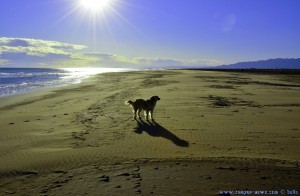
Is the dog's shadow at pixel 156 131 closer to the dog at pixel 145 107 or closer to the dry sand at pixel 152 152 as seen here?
the dry sand at pixel 152 152

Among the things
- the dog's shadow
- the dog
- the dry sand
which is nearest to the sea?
the dog

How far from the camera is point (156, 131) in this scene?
32.2 feet

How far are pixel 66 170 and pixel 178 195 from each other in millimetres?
2544

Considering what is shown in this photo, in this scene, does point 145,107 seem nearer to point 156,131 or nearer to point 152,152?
point 156,131

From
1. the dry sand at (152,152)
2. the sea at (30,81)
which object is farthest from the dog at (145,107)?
the sea at (30,81)

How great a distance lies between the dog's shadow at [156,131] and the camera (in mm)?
8523

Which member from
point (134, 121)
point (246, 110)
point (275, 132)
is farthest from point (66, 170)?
point (246, 110)

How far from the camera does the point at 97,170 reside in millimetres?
6430

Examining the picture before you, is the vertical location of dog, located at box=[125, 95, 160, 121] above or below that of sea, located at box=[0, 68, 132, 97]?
above

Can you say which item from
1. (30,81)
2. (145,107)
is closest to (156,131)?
(145,107)

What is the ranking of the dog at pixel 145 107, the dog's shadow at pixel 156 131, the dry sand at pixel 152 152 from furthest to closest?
1. the dog at pixel 145 107
2. the dog's shadow at pixel 156 131
3. the dry sand at pixel 152 152

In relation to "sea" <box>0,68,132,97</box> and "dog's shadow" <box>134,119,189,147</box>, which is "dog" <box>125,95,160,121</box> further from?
"sea" <box>0,68,132,97</box>

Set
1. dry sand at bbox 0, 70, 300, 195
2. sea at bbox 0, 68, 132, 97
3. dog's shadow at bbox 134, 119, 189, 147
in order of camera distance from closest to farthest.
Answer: dry sand at bbox 0, 70, 300, 195, dog's shadow at bbox 134, 119, 189, 147, sea at bbox 0, 68, 132, 97

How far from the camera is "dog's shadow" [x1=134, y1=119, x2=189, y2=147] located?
8523 mm
